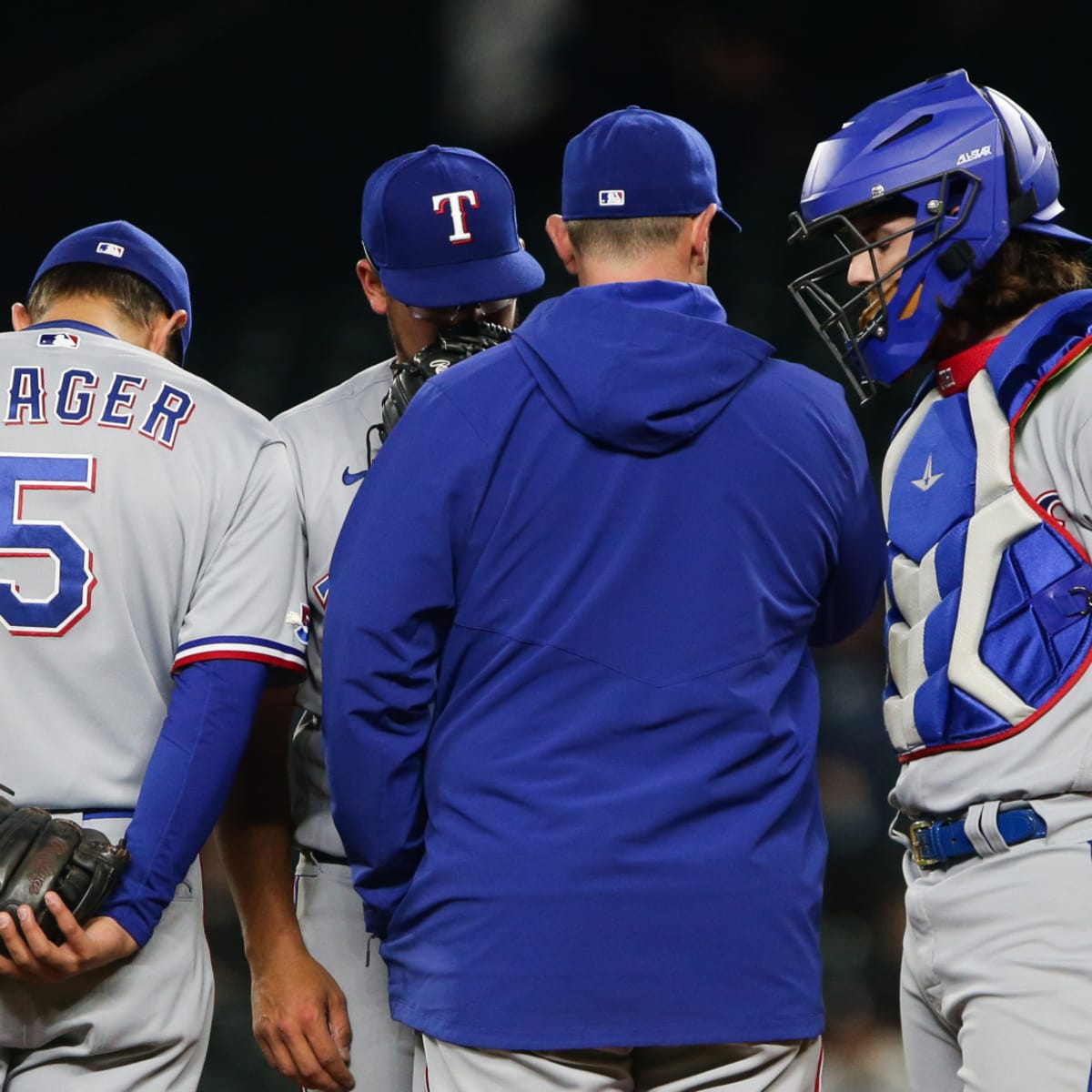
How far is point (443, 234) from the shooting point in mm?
1791

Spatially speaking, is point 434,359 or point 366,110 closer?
point 434,359

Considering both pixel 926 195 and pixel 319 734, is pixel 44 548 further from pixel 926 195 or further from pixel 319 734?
pixel 926 195

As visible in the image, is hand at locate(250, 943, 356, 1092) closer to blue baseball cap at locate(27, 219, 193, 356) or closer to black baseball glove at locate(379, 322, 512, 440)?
black baseball glove at locate(379, 322, 512, 440)

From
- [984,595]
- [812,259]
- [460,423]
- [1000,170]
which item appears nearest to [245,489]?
[460,423]

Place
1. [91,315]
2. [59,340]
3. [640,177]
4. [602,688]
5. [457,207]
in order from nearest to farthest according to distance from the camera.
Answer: [602,688] → [640,177] → [59,340] → [91,315] → [457,207]

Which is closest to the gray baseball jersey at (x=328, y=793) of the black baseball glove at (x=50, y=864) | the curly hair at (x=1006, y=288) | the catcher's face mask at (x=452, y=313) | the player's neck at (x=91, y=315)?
the catcher's face mask at (x=452, y=313)

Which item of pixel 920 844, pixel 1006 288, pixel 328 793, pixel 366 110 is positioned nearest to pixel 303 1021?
pixel 328 793

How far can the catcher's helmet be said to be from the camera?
163 cm

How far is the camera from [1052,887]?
141 centimetres

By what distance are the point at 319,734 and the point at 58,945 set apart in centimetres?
41

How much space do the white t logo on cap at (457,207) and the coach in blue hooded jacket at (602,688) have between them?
37 cm

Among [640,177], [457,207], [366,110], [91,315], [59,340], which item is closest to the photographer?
[640,177]

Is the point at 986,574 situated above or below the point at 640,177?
below

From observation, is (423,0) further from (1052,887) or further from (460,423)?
(1052,887)
